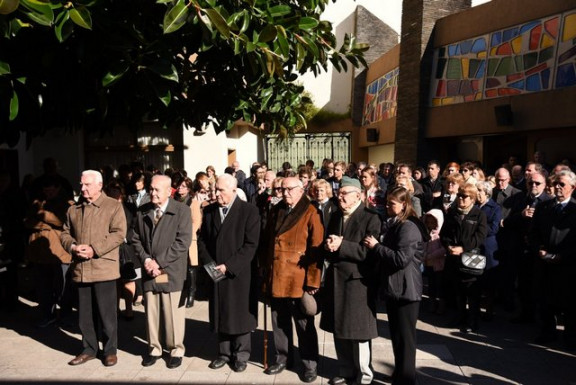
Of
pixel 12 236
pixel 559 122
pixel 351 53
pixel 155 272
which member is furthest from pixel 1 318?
pixel 559 122

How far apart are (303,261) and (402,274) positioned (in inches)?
35.4

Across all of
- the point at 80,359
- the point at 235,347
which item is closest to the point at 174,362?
the point at 235,347

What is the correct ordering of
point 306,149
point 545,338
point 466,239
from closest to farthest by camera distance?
1. point 545,338
2. point 466,239
3. point 306,149

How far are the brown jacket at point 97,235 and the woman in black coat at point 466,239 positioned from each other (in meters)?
3.67

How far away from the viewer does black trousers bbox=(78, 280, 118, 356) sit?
213 inches

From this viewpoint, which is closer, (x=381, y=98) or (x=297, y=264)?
(x=297, y=264)

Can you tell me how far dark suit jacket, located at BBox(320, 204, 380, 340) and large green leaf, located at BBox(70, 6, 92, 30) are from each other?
2.54 m

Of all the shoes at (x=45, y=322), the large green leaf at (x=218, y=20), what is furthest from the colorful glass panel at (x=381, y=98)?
the large green leaf at (x=218, y=20)

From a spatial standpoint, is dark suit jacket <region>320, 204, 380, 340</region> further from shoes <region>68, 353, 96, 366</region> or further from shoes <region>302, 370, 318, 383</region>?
shoes <region>68, 353, 96, 366</region>

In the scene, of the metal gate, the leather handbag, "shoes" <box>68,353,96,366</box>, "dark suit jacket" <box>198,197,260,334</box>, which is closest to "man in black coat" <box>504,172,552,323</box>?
the leather handbag

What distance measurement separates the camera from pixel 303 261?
16.2 ft

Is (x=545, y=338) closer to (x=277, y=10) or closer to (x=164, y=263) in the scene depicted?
(x=164, y=263)

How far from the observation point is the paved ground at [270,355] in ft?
16.4

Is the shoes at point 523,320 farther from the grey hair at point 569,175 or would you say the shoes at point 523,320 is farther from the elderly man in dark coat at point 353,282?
the elderly man in dark coat at point 353,282
